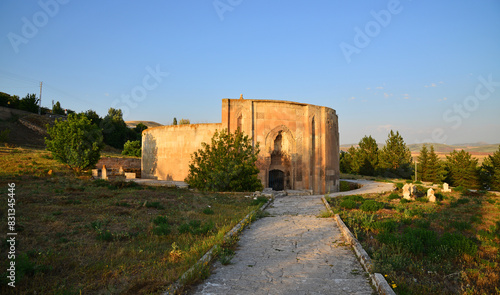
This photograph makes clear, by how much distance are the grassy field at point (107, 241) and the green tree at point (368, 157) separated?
45.6 meters

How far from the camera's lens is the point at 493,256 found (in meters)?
6.33

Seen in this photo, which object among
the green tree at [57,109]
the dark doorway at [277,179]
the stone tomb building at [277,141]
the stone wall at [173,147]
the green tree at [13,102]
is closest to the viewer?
the stone tomb building at [277,141]

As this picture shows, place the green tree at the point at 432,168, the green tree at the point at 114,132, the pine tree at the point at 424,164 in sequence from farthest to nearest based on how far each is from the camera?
the green tree at the point at 114,132 → the pine tree at the point at 424,164 → the green tree at the point at 432,168

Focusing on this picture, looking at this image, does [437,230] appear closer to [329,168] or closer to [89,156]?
[329,168]

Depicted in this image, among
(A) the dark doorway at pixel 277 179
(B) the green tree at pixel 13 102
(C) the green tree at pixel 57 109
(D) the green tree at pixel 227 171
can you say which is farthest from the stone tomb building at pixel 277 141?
(C) the green tree at pixel 57 109

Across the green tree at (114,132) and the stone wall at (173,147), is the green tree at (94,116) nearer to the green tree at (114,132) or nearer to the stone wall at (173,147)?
the green tree at (114,132)

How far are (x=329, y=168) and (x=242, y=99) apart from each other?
10714mm

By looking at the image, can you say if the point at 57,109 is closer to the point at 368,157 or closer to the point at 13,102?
the point at 13,102

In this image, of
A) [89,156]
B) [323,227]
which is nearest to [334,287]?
[323,227]

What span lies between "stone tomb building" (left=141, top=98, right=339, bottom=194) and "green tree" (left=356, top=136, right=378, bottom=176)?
2916 centimetres

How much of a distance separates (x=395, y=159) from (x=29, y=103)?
73854 millimetres

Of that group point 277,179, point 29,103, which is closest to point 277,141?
point 277,179

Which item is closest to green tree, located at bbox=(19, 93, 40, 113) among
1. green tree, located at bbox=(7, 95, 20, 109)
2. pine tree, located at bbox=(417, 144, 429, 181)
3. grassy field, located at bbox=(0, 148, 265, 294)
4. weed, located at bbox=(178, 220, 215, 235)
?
green tree, located at bbox=(7, 95, 20, 109)

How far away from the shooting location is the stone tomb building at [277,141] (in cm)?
2270
